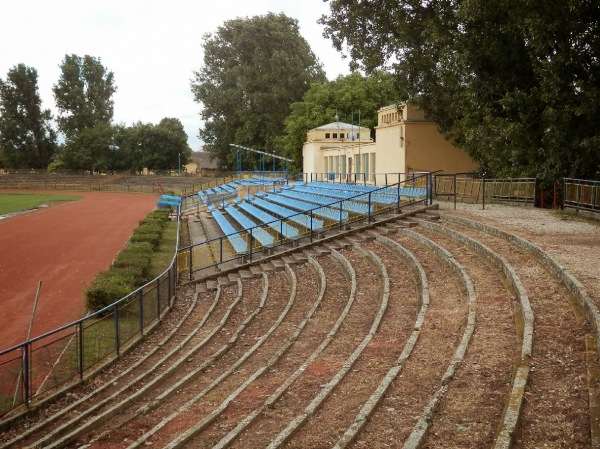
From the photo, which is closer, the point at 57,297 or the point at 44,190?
the point at 57,297

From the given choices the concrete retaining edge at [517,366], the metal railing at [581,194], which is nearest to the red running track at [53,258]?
the concrete retaining edge at [517,366]

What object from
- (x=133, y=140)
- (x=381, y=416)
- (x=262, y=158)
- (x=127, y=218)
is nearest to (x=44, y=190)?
(x=133, y=140)

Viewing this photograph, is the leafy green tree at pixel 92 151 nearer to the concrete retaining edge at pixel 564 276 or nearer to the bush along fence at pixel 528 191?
the bush along fence at pixel 528 191

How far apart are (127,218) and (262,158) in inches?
1122

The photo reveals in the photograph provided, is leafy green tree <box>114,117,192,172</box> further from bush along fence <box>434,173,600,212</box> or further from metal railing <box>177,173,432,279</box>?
metal railing <box>177,173,432,279</box>

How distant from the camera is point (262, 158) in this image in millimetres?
70938

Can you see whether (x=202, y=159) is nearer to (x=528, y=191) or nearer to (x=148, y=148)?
(x=148, y=148)

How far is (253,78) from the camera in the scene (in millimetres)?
70500

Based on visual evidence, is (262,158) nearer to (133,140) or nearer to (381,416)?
(133,140)

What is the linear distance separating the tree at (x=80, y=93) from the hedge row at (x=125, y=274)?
77.4 meters

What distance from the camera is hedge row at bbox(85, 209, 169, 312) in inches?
621

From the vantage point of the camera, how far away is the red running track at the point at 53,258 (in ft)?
55.4

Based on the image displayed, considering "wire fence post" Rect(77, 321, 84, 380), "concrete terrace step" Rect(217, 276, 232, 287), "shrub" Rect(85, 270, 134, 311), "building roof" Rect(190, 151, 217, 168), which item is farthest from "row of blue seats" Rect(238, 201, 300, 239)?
"building roof" Rect(190, 151, 217, 168)

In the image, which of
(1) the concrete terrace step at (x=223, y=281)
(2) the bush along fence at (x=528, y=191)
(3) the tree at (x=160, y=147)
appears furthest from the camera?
(3) the tree at (x=160, y=147)
